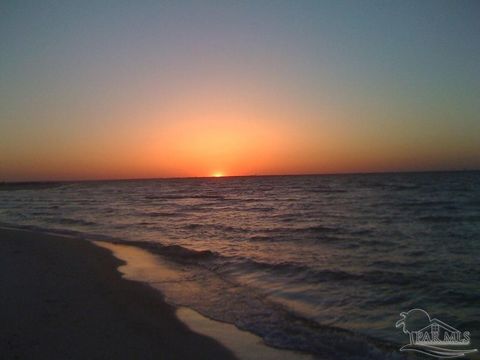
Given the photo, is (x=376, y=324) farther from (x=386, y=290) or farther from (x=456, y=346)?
(x=386, y=290)

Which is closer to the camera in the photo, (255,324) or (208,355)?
(208,355)

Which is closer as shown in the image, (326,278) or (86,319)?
(86,319)

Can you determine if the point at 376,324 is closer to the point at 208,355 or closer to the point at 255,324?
the point at 255,324

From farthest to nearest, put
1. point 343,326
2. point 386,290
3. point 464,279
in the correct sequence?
point 464,279 → point 386,290 → point 343,326

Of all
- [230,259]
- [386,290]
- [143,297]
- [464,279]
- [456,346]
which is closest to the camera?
[456,346]

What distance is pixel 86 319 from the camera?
22.8 feet

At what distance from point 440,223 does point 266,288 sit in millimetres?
17293

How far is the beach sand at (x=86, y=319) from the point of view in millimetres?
5703

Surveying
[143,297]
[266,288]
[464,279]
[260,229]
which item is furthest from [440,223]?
[143,297]

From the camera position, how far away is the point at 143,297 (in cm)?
874

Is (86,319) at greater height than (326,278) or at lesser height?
greater

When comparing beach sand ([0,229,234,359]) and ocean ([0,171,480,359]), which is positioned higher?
beach sand ([0,229,234,359])

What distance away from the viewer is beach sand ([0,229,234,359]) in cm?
570

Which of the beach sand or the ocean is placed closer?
the beach sand
